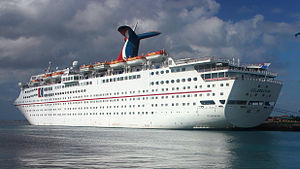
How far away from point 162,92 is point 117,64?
36.7 feet

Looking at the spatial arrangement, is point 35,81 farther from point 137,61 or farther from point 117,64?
point 137,61

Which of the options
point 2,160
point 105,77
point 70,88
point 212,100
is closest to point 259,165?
point 2,160

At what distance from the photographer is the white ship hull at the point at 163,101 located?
33156 millimetres

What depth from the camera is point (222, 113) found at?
32750 mm

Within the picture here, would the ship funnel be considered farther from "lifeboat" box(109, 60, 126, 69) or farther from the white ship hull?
"lifeboat" box(109, 60, 126, 69)

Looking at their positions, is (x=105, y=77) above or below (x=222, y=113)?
above

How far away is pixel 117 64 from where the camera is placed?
4603cm

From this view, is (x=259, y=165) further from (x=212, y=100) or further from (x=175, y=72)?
(x=175, y=72)

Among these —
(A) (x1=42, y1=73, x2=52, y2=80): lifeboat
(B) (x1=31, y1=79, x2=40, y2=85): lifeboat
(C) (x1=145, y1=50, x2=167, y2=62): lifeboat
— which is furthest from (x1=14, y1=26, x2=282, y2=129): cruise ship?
(B) (x1=31, y1=79, x2=40, y2=85): lifeboat

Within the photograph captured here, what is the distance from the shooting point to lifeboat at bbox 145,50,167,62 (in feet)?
133

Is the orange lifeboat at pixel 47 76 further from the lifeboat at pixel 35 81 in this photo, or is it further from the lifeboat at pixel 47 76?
the lifeboat at pixel 35 81

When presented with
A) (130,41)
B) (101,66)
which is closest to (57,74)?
(101,66)

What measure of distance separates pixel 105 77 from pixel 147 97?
10.4 m

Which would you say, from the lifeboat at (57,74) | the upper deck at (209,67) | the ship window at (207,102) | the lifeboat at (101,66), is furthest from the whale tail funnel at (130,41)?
the ship window at (207,102)
